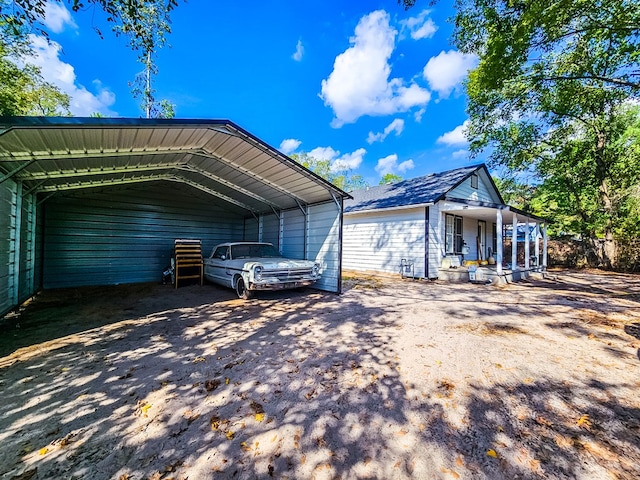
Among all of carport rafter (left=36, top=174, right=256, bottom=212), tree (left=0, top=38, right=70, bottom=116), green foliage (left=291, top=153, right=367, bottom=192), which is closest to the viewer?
carport rafter (left=36, top=174, right=256, bottom=212)

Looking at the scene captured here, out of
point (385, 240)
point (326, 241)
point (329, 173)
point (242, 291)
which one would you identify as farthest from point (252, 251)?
point (329, 173)

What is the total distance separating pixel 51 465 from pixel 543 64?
1287cm

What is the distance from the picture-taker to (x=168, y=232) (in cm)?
1017

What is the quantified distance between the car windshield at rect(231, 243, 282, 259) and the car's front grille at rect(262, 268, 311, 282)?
148cm

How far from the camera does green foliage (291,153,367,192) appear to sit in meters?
33.9

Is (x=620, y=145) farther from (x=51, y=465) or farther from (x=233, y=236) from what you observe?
(x=51, y=465)

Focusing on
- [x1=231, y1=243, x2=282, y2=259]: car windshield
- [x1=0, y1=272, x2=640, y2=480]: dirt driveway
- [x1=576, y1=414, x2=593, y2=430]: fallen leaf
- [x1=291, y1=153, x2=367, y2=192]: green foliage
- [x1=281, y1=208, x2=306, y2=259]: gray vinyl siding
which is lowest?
[x1=0, y1=272, x2=640, y2=480]: dirt driveway

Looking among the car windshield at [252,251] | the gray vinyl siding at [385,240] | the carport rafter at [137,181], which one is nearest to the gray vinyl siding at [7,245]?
the carport rafter at [137,181]

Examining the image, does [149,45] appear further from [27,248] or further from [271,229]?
[271,229]

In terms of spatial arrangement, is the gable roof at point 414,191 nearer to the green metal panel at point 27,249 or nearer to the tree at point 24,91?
the green metal panel at point 27,249

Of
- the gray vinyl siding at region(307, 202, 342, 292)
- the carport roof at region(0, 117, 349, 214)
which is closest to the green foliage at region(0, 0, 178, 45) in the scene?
the carport roof at region(0, 117, 349, 214)

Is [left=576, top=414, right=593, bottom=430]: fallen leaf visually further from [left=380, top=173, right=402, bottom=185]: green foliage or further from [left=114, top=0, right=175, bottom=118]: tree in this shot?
[left=380, top=173, right=402, bottom=185]: green foliage

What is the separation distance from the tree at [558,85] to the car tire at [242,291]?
980 cm

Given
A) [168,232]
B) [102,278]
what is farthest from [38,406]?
[168,232]
